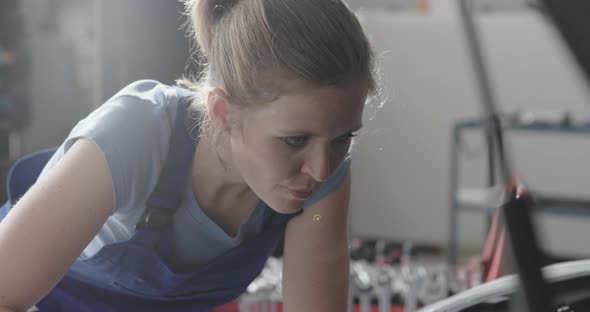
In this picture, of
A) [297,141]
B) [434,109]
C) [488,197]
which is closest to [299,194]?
[297,141]

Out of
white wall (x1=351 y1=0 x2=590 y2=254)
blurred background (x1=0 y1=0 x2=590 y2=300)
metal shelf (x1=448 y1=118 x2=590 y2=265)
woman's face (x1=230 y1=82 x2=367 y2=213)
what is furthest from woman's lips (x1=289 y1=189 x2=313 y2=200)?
white wall (x1=351 y1=0 x2=590 y2=254)

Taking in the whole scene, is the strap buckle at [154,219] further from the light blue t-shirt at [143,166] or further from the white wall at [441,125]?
the white wall at [441,125]

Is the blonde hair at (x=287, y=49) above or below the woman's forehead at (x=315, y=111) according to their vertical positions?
above

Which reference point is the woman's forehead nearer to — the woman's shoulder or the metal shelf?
the woman's shoulder

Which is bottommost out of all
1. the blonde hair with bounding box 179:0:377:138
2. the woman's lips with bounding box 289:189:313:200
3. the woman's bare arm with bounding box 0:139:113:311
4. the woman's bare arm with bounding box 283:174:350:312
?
Answer: the woman's bare arm with bounding box 283:174:350:312

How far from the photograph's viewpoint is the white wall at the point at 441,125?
4031mm

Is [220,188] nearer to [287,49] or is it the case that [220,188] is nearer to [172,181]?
[172,181]

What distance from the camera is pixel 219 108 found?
857mm

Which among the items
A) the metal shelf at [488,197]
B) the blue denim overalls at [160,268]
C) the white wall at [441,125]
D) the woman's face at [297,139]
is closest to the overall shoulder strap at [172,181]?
the blue denim overalls at [160,268]

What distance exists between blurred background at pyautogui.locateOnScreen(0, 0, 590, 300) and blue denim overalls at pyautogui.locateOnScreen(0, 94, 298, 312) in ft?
8.14

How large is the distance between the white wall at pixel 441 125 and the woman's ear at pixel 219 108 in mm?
3171

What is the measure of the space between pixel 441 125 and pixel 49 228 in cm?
359

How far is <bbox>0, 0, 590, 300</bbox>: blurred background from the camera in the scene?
3520 mm

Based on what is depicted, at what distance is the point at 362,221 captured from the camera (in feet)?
14.3
